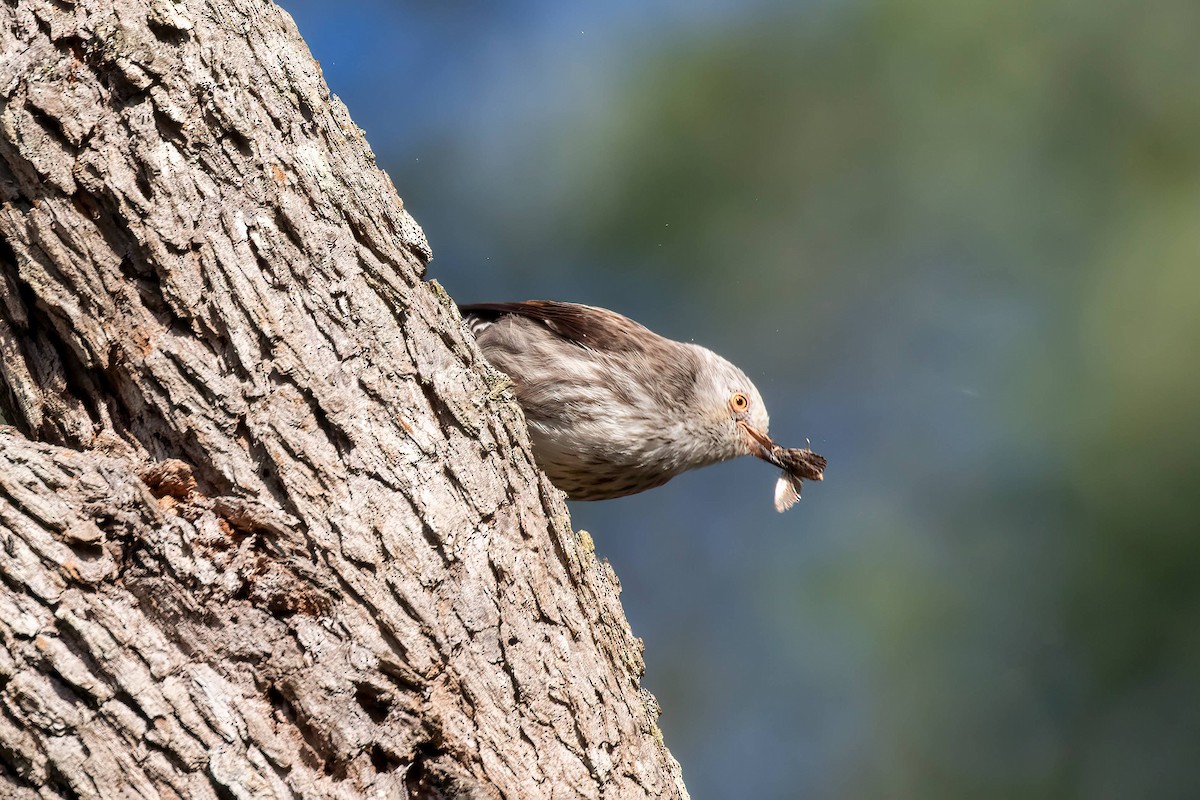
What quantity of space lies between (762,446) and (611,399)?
37.7 inches

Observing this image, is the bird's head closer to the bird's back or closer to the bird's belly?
the bird's back

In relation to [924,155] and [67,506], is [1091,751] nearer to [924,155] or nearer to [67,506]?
[924,155]

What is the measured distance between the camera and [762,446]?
5.48m

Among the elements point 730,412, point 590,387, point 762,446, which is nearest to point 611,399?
point 590,387

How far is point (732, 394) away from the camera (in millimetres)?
5355

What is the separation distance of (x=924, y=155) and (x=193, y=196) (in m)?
9.17

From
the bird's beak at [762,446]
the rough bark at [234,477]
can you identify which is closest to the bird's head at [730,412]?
the bird's beak at [762,446]

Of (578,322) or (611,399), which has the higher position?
(578,322)

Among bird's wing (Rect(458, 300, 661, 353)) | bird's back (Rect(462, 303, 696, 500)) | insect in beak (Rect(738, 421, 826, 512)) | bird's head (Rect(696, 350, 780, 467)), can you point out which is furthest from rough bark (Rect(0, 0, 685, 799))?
insect in beak (Rect(738, 421, 826, 512))

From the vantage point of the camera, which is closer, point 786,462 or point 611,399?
point 611,399

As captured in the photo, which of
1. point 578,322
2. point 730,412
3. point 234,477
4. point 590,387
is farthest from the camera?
point 730,412

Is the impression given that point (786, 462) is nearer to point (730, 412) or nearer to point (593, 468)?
point (730, 412)

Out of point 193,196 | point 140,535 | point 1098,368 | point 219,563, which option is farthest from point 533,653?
point 1098,368

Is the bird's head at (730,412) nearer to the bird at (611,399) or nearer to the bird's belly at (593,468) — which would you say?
the bird at (611,399)
